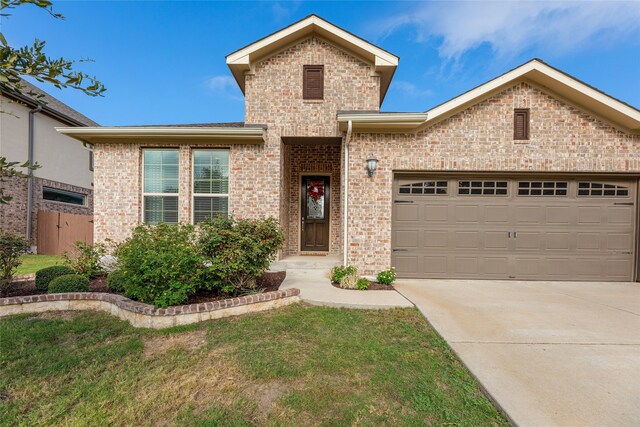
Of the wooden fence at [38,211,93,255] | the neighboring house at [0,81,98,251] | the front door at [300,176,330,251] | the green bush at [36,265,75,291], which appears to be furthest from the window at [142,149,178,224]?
the neighboring house at [0,81,98,251]

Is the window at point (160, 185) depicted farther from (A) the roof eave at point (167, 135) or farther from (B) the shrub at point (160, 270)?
(B) the shrub at point (160, 270)

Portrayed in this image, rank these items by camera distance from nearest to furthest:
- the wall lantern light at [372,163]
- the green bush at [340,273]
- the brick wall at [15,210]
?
the green bush at [340,273], the wall lantern light at [372,163], the brick wall at [15,210]

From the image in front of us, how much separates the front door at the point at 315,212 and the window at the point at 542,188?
4.84 metres

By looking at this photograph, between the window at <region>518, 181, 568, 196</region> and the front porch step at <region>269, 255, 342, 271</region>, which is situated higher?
the window at <region>518, 181, 568, 196</region>

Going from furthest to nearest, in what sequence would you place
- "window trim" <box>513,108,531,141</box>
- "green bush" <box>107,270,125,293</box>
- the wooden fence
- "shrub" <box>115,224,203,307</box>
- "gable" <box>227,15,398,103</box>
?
the wooden fence, "gable" <box>227,15,398,103</box>, "window trim" <box>513,108,531,141</box>, "green bush" <box>107,270,125,293</box>, "shrub" <box>115,224,203,307</box>

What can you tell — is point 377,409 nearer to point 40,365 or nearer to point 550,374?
point 550,374

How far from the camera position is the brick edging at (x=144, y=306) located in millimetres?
3756

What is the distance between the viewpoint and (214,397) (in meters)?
2.36

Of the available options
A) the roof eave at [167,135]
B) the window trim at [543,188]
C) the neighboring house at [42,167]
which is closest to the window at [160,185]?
the roof eave at [167,135]

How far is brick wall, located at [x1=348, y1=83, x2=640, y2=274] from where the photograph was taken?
6168mm

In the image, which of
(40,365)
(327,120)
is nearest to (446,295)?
(327,120)

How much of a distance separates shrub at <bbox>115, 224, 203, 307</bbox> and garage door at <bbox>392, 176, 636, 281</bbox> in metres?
4.27

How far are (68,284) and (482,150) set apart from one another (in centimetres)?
835

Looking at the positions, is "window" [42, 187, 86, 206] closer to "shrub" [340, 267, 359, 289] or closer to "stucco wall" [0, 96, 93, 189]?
"stucco wall" [0, 96, 93, 189]
